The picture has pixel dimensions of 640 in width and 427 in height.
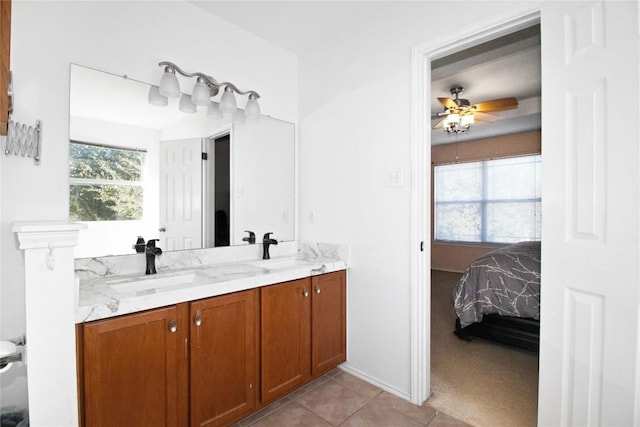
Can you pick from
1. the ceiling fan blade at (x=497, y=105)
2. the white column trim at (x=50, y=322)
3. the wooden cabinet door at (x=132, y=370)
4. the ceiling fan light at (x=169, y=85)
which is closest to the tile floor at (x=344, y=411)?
the wooden cabinet door at (x=132, y=370)

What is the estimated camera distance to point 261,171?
244 centimetres

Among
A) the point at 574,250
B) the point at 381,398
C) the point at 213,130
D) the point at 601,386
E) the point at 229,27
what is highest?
the point at 229,27

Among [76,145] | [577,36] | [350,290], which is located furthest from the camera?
[350,290]

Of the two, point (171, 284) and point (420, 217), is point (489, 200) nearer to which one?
point (420, 217)

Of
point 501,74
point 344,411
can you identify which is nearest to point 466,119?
point 501,74

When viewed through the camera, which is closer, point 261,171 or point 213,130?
point 213,130

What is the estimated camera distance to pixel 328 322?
2.16 m

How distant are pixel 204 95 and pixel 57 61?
696 mm

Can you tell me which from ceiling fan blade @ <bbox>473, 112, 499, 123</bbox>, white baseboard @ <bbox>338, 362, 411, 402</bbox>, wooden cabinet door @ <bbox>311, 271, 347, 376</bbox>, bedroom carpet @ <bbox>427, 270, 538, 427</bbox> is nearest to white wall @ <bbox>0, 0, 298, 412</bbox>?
wooden cabinet door @ <bbox>311, 271, 347, 376</bbox>

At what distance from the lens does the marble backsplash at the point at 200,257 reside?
5.43 feet

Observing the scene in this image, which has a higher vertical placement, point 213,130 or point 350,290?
point 213,130

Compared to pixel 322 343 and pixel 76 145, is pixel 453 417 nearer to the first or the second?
pixel 322 343

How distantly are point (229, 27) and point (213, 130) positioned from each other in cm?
74

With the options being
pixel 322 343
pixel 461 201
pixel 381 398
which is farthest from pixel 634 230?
pixel 461 201
